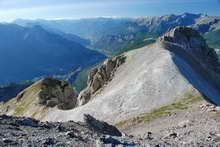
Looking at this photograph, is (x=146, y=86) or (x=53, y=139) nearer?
(x=53, y=139)

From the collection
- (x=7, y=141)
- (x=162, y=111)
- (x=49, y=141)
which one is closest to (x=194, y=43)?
(x=162, y=111)

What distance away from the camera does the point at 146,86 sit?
7412 cm

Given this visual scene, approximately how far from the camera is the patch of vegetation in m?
57.7

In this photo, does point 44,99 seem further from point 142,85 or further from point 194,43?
point 194,43


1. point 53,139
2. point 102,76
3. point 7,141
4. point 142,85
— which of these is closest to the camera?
point 7,141

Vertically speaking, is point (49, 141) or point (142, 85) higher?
point (142, 85)

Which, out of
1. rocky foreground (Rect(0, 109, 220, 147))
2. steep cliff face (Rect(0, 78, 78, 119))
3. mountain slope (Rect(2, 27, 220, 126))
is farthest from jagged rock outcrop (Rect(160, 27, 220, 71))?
rocky foreground (Rect(0, 109, 220, 147))

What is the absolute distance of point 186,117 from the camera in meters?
50.7

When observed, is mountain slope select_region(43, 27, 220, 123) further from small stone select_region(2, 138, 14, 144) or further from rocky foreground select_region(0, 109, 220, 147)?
small stone select_region(2, 138, 14, 144)

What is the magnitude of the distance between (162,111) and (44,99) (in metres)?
61.9

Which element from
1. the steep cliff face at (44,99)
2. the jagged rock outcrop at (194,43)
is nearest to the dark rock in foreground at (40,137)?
the steep cliff face at (44,99)

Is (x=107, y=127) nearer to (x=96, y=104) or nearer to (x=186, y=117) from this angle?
(x=186, y=117)

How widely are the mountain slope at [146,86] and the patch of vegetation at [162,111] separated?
6.45 ft

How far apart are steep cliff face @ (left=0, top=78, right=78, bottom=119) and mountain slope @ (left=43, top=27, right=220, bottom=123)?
58.0 feet
